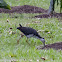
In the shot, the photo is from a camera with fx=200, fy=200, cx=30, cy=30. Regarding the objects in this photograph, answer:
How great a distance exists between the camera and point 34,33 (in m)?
9.12

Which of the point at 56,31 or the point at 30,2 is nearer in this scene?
the point at 56,31

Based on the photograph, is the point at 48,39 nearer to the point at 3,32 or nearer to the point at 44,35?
the point at 44,35

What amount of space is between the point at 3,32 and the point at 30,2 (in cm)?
1849

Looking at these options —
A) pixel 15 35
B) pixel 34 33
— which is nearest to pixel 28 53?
pixel 34 33

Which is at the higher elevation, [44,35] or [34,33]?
[34,33]

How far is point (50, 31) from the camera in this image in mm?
11992

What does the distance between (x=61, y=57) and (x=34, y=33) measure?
278 cm

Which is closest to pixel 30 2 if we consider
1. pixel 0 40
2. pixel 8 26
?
pixel 8 26

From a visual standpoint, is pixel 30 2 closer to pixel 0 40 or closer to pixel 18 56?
pixel 0 40

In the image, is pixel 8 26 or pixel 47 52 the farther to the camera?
pixel 8 26

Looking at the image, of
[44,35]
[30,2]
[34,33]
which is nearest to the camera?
[34,33]

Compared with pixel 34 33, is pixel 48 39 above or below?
below

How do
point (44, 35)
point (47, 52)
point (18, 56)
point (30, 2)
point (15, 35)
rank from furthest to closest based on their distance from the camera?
point (30, 2), point (44, 35), point (15, 35), point (47, 52), point (18, 56)

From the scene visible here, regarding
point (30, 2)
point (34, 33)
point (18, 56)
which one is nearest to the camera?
point (18, 56)
